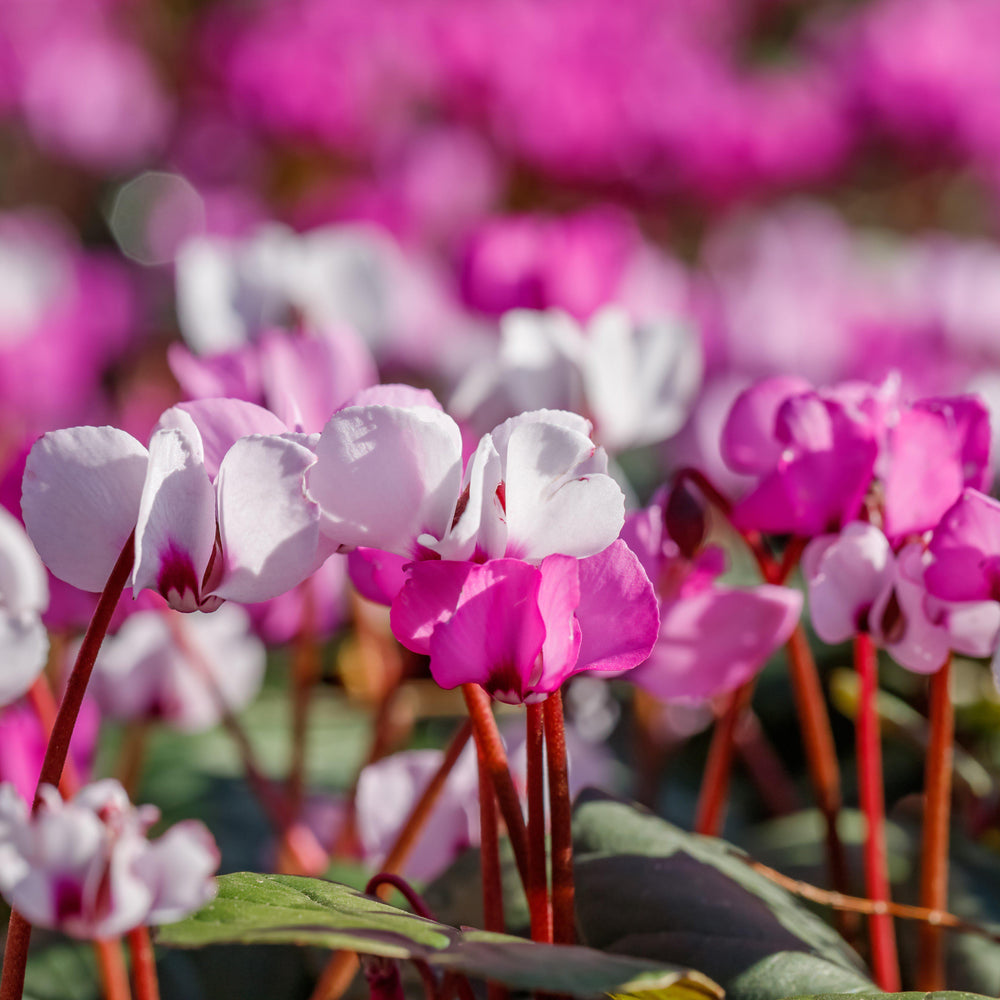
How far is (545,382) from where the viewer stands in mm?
678

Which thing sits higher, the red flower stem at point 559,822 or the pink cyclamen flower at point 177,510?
the pink cyclamen flower at point 177,510

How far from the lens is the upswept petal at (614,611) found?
15.9 inches

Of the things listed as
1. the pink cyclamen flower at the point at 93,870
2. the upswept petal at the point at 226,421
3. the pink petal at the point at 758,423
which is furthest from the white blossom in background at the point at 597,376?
the pink cyclamen flower at the point at 93,870

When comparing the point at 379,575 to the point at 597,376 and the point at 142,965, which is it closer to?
the point at 142,965

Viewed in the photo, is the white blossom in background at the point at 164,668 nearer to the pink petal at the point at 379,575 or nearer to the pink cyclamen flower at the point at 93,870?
the pink petal at the point at 379,575

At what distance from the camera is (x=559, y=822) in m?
0.43

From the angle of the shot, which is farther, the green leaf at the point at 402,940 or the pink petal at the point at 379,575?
the pink petal at the point at 379,575

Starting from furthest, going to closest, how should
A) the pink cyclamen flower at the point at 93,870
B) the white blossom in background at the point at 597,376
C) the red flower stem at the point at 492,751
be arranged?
the white blossom in background at the point at 597,376 → the red flower stem at the point at 492,751 → the pink cyclamen flower at the point at 93,870

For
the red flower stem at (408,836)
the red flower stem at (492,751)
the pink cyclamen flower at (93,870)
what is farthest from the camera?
the red flower stem at (408,836)

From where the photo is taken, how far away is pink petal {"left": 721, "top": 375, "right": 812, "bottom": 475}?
0.52m

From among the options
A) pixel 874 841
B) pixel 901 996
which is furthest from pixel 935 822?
pixel 901 996

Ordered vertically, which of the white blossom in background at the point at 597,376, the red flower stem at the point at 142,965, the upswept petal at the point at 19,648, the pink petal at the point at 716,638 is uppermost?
the white blossom in background at the point at 597,376

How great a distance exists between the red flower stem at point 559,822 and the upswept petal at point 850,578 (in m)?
0.11

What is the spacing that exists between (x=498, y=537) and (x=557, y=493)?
3 centimetres
